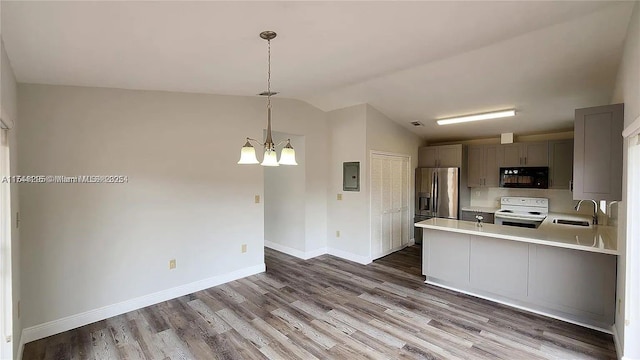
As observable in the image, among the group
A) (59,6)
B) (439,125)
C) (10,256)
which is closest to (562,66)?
(439,125)

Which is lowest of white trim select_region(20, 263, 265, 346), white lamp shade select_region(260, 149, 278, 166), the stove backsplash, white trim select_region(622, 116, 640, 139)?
white trim select_region(20, 263, 265, 346)

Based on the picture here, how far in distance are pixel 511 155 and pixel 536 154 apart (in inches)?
14.8

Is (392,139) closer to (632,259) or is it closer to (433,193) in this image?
(433,193)

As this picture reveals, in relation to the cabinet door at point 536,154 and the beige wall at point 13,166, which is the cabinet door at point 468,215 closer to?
the cabinet door at point 536,154

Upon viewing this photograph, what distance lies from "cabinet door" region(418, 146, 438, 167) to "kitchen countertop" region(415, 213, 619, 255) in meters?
2.25

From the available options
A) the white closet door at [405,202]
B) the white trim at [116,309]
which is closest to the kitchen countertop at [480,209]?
the white closet door at [405,202]

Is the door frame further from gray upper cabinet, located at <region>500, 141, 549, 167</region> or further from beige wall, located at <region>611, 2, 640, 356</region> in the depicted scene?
beige wall, located at <region>611, 2, 640, 356</region>

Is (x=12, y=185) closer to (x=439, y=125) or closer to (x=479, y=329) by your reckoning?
(x=479, y=329)

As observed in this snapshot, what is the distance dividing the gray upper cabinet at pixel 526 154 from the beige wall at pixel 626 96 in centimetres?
253

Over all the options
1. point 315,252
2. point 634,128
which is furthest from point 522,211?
point 315,252

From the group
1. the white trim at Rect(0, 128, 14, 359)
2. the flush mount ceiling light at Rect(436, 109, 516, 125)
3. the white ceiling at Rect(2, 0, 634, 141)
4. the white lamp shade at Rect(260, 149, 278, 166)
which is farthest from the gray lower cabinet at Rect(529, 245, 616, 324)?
the white trim at Rect(0, 128, 14, 359)

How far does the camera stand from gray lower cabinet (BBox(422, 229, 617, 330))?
284 cm

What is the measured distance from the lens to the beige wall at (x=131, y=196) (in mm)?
2768

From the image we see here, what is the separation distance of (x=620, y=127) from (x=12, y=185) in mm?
5208
